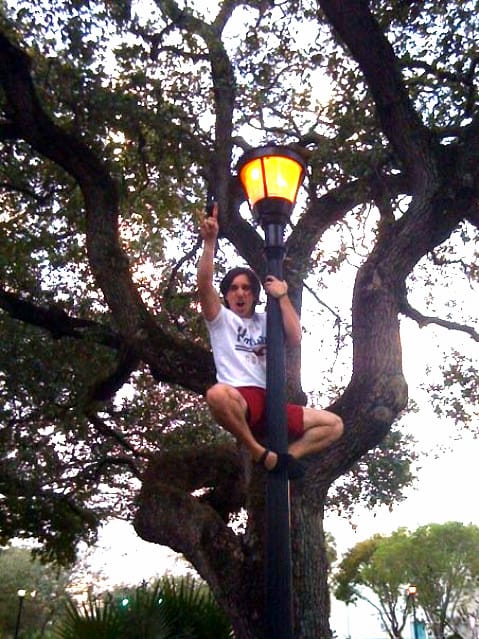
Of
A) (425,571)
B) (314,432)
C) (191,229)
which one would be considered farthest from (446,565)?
(314,432)

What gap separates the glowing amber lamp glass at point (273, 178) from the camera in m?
3.97

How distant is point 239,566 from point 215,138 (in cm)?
510

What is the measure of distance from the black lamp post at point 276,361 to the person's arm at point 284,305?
1.8 inches

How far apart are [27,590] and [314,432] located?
127ft

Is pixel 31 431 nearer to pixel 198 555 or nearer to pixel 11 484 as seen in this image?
pixel 11 484

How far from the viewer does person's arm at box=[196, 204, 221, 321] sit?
12.4ft

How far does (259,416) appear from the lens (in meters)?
3.74

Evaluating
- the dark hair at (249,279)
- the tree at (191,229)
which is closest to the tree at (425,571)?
the tree at (191,229)

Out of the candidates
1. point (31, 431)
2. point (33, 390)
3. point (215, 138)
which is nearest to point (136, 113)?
point (215, 138)

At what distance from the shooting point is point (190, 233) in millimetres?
9906

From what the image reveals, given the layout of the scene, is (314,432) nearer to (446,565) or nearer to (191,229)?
(191,229)

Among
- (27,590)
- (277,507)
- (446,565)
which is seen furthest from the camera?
(27,590)

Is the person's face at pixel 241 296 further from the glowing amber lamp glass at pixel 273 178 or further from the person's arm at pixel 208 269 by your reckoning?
the glowing amber lamp glass at pixel 273 178

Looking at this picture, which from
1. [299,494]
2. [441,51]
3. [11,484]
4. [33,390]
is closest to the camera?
[299,494]
